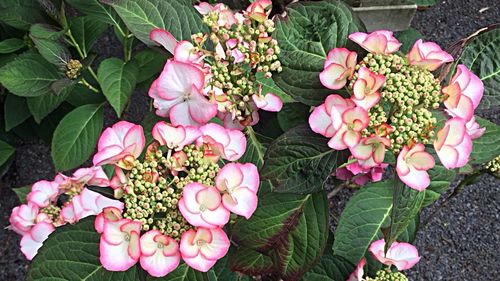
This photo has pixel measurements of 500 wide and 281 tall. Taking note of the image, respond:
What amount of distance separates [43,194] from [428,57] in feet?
2.26

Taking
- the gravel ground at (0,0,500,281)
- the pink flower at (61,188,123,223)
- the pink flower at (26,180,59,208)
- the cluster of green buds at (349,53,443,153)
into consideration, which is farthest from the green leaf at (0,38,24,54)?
the cluster of green buds at (349,53,443,153)

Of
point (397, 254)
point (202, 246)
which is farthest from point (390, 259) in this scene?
point (202, 246)

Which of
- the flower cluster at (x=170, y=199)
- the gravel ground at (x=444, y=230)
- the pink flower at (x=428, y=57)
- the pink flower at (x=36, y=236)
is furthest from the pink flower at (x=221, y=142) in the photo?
the gravel ground at (x=444, y=230)

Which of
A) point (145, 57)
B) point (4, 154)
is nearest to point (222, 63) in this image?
point (145, 57)

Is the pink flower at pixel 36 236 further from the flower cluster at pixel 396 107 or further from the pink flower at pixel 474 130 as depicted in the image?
the pink flower at pixel 474 130

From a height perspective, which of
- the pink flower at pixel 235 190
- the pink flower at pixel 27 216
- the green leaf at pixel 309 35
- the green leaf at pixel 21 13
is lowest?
the pink flower at pixel 27 216

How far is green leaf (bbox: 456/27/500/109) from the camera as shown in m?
0.77

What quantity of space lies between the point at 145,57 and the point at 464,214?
0.96 metres

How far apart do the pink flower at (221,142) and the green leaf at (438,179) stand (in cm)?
26

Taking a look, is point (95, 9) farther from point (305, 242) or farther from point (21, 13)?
point (305, 242)

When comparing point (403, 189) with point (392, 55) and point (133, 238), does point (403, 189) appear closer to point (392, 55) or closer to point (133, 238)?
point (392, 55)

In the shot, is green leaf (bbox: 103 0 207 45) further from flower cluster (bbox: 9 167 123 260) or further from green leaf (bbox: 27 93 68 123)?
green leaf (bbox: 27 93 68 123)

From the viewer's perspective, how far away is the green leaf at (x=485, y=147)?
784 mm

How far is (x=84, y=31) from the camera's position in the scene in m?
1.43
